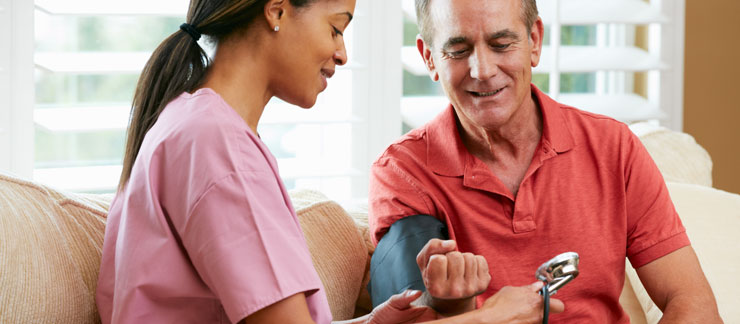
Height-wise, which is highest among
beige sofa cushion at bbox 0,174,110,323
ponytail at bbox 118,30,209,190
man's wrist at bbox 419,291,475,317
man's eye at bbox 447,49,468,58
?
man's eye at bbox 447,49,468,58

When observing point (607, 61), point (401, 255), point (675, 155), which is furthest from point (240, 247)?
point (607, 61)

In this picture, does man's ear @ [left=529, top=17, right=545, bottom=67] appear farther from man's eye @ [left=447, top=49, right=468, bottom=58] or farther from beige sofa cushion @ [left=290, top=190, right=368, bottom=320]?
beige sofa cushion @ [left=290, top=190, right=368, bottom=320]

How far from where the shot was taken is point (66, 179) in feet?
6.98

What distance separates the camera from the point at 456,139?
165cm

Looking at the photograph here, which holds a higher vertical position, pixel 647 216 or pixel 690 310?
pixel 647 216

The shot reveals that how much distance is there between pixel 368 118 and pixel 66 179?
89 centimetres

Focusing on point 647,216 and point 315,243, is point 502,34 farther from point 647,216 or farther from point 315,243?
point 315,243

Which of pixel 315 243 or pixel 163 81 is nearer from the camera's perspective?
pixel 163 81

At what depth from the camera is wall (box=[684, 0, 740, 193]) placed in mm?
3043

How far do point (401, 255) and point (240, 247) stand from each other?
519 mm

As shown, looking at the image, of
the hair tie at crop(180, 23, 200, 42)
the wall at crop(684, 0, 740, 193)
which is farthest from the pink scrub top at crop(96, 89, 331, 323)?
the wall at crop(684, 0, 740, 193)

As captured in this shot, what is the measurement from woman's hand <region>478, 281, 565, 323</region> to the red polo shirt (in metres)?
0.33

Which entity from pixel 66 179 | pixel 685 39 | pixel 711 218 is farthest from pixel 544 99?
pixel 685 39

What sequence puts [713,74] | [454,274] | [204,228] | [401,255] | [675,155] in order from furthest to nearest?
[713,74] → [675,155] → [401,255] → [454,274] → [204,228]
